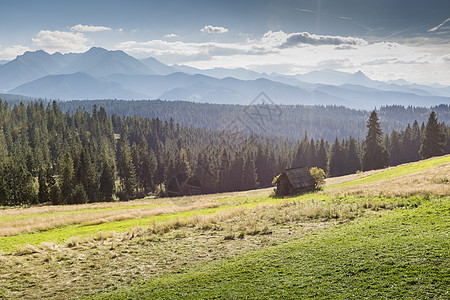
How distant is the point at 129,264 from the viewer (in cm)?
1505

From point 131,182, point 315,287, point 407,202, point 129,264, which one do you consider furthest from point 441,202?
point 131,182

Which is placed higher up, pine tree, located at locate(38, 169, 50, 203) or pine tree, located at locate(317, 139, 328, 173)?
pine tree, located at locate(317, 139, 328, 173)

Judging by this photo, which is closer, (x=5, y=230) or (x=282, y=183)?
(x=5, y=230)

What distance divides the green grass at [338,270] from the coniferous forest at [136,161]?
6074 centimetres

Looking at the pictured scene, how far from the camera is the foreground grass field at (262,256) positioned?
32.8 ft

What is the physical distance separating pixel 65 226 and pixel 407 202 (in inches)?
1186

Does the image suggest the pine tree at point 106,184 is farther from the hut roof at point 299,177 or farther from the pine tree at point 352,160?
the pine tree at point 352,160

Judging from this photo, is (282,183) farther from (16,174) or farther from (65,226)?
(16,174)

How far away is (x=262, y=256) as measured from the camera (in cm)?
1365

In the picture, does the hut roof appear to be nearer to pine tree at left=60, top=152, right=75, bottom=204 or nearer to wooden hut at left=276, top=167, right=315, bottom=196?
wooden hut at left=276, top=167, right=315, bottom=196

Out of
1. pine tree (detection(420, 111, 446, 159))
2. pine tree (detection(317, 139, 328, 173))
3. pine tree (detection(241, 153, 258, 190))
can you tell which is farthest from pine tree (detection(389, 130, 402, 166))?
pine tree (detection(241, 153, 258, 190))

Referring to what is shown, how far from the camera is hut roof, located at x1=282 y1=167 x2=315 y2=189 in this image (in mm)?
45531

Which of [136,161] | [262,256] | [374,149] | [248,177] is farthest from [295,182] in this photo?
[136,161]

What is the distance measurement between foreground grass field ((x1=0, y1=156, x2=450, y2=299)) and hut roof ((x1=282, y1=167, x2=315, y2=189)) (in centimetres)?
2231
